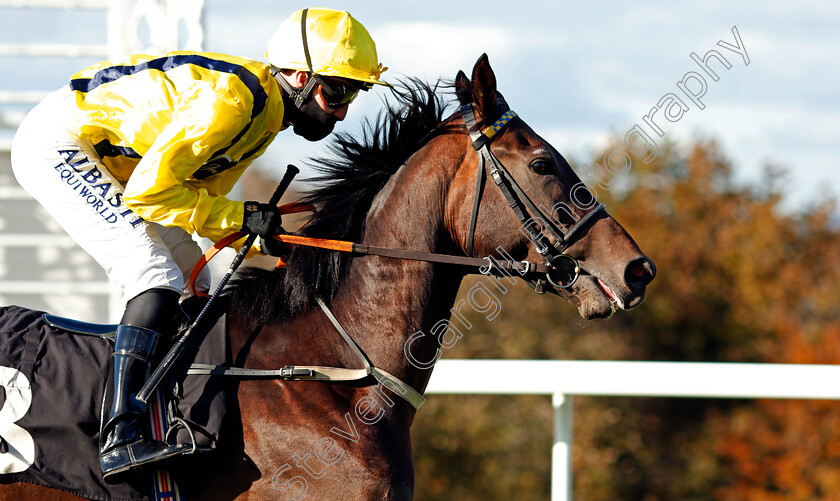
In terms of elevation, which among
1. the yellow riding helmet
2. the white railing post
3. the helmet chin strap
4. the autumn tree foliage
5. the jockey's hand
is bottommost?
the white railing post

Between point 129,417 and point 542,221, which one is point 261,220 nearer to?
point 129,417

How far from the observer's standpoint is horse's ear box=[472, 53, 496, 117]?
2.72m

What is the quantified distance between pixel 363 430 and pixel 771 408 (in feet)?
61.1

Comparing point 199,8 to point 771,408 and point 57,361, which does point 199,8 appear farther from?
point 771,408

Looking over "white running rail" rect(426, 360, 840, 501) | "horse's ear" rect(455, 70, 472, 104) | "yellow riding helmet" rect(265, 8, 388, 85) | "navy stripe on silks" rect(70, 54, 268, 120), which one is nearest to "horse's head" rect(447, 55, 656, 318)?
"horse's ear" rect(455, 70, 472, 104)

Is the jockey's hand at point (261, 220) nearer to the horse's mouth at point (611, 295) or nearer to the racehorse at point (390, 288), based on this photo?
the racehorse at point (390, 288)

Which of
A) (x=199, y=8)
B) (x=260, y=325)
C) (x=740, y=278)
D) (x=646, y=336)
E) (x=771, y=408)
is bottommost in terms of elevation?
(x=260, y=325)

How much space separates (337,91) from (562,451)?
2.02m

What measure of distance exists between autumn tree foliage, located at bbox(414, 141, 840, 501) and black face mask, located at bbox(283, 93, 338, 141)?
1332 cm

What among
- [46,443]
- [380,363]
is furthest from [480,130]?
[46,443]

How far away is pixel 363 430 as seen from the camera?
8.32ft

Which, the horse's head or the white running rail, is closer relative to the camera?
the horse's head

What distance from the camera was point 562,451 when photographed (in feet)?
13.0

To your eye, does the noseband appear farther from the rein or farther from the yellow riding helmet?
the yellow riding helmet
